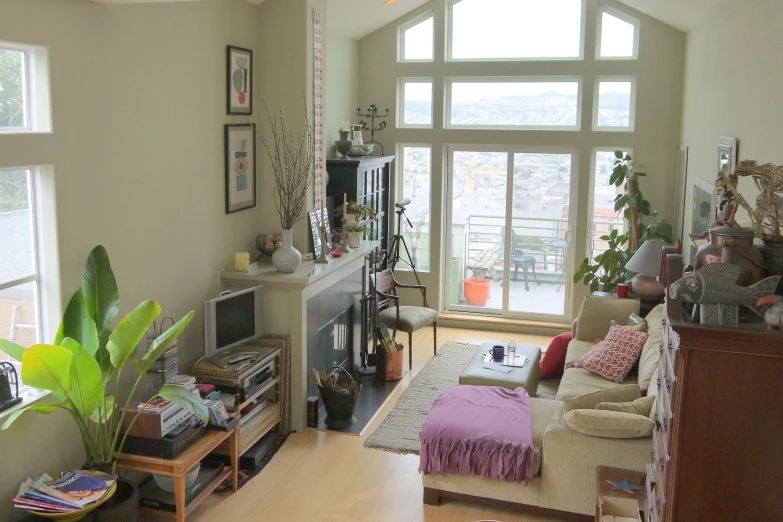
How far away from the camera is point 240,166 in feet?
18.9

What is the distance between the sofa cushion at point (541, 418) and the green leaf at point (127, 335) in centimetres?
227

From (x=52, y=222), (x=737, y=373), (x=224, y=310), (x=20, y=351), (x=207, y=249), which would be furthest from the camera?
(x=207, y=249)

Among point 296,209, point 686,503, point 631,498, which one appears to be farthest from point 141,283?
point 686,503

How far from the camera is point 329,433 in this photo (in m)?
5.62

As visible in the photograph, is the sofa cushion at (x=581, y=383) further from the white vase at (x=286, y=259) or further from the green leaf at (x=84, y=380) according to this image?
the green leaf at (x=84, y=380)

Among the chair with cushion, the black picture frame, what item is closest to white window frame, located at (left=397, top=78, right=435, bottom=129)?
the chair with cushion

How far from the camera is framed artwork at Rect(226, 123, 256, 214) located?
18.3ft

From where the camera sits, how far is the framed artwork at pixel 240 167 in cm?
558

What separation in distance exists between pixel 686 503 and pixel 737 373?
438 mm

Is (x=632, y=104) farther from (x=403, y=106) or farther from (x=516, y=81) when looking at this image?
(x=403, y=106)

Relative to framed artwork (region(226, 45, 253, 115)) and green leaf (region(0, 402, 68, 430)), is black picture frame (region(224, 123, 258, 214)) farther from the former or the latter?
green leaf (region(0, 402, 68, 430))

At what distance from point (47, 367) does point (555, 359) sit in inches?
171

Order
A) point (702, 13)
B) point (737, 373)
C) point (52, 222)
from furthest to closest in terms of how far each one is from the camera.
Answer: point (702, 13) < point (52, 222) < point (737, 373)

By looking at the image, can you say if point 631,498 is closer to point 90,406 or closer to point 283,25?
point 90,406
